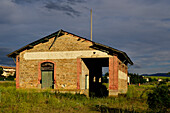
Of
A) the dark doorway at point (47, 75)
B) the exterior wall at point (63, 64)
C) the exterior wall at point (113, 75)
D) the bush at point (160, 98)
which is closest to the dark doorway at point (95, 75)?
the exterior wall at point (63, 64)

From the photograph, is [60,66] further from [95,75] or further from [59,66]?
[95,75]

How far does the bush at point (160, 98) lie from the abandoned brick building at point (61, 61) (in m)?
11.2

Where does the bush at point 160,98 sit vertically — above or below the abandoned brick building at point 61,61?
below

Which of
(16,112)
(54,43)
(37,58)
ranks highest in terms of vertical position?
(54,43)

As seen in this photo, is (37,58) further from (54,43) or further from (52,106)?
(52,106)

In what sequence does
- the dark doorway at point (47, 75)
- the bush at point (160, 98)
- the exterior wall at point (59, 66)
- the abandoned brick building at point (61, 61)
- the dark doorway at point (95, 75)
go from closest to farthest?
the bush at point (160, 98) < the abandoned brick building at point (61, 61) < the exterior wall at point (59, 66) < the dark doorway at point (47, 75) < the dark doorway at point (95, 75)

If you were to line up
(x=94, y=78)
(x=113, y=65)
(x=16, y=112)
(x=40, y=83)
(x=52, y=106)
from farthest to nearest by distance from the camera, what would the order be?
(x=94, y=78)
(x=40, y=83)
(x=113, y=65)
(x=52, y=106)
(x=16, y=112)

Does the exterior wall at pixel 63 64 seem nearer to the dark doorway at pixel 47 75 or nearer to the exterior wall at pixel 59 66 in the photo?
the exterior wall at pixel 59 66

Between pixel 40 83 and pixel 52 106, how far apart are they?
8234 mm

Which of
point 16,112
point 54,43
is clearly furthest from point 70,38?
point 16,112

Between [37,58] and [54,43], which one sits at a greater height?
[54,43]

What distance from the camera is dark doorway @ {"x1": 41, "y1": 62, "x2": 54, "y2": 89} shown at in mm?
21609

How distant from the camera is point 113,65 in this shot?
2027 cm

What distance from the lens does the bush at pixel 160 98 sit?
8.40 metres
